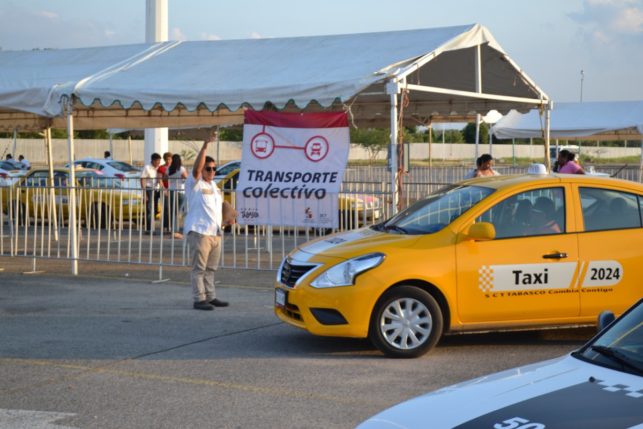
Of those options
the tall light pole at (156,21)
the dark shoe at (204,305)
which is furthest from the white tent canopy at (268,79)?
the tall light pole at (156,21)

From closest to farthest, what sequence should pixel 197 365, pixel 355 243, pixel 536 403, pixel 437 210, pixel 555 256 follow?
pixel 536 403
pixel 197 365
pixel 555 256
pixel 355 243
pixel 437 210

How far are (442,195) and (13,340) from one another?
4.45 meters

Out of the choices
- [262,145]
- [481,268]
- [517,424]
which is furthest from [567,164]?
[517,424]

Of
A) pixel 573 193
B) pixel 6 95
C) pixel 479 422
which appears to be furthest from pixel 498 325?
pixel 6 95

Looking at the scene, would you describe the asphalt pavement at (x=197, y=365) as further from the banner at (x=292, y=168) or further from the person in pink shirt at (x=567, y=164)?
the person in pink shirt at (x=567, y=164)

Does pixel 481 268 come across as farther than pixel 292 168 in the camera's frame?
No

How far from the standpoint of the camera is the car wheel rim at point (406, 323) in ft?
28.8

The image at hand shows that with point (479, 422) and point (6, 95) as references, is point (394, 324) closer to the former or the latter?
point (479, 422)

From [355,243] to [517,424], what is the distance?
17.4 feet

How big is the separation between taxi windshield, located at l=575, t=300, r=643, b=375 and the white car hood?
3.1 inches

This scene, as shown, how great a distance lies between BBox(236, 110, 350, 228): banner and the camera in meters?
13.0

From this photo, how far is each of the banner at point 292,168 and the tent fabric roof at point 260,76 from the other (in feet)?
1.13

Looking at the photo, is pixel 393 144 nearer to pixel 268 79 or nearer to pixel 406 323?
pixel 268 79

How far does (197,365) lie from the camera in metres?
8.67
